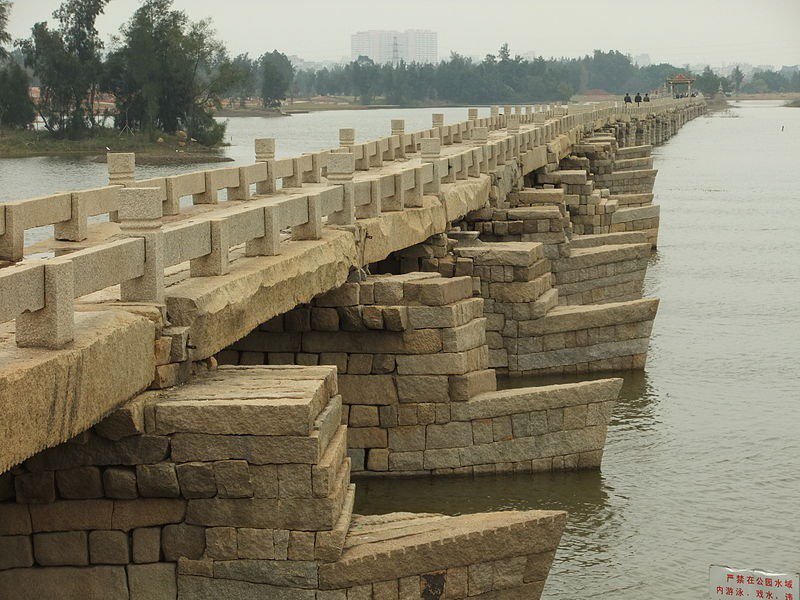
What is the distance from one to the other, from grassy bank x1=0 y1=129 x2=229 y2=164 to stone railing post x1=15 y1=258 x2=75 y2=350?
2039 inches

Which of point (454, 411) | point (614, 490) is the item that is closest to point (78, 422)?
point (454, 411)

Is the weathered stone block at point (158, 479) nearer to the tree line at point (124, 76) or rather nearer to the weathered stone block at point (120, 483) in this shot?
the weathered stone block at point (120, 483)

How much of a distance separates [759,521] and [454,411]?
→ 3247 mm

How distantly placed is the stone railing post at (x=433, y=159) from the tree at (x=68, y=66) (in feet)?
163

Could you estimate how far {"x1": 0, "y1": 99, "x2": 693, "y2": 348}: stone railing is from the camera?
773cm

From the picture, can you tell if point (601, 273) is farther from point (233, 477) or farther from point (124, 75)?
point (124, 75)

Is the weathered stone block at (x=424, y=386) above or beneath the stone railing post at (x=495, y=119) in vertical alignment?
beneath

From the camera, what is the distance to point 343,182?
1408 centimetres

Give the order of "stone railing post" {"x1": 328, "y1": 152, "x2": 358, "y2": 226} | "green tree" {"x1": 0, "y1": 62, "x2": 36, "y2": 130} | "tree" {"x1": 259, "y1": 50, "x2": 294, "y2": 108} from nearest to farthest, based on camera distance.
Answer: "stone railing post" {"x1": 328, "y1": 152, "x2": 358, "y2": 226}, "green tree" {"x1": 0, "y1": 62, "x2": 36, "y2": 130}, "tree" {"x1": 259, "y1": 50, "x2": 294, "y2": 108}

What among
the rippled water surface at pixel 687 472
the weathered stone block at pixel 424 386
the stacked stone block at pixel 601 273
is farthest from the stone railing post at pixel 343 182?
the stacked stone block at pixel 601 273

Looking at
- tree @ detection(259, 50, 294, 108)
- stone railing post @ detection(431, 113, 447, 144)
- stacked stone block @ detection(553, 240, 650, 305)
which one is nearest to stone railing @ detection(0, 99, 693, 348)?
stacked stone block @ detection(553, 240, 650, 305)

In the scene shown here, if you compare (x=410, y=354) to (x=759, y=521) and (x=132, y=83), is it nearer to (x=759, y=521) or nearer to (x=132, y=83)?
(x=759, y=521)

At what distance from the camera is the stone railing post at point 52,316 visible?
7617 mm

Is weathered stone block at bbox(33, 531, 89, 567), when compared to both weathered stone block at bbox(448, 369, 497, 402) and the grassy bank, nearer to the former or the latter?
weathered stone block at bbox(448, 369, 497, 402)
